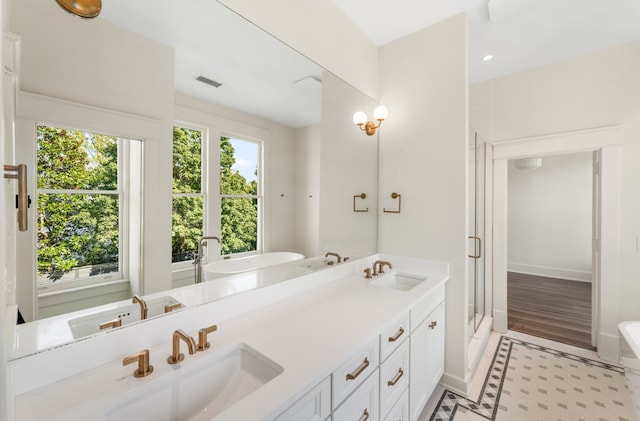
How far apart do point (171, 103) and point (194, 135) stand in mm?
149

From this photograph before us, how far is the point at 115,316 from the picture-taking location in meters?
1.01

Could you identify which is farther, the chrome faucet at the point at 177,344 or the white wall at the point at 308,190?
the white wall at the point at 308,190

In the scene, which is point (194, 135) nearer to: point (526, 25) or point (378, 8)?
point (378, 8)

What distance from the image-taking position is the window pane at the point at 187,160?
1162mm

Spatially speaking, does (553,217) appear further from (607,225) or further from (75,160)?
(75,160)

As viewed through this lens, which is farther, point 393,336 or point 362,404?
point 393,336

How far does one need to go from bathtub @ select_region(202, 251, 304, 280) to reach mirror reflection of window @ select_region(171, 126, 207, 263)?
0.40ft

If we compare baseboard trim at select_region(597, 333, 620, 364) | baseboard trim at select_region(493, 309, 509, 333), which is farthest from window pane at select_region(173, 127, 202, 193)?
baseboard trim at select_region(597, 333, 620, 364)

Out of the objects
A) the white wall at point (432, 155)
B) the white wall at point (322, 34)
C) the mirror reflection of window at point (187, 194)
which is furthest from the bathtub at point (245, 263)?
the white wall at point (322, 34)

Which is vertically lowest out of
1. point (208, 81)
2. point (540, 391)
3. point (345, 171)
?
point (540, 391)

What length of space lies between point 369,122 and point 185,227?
1651 mm

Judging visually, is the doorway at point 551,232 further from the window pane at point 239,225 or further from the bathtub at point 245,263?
the window pane at point 239,225

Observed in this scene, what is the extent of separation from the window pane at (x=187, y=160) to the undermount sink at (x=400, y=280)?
1449 mm

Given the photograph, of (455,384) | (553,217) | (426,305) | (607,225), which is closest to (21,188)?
(426,305)
